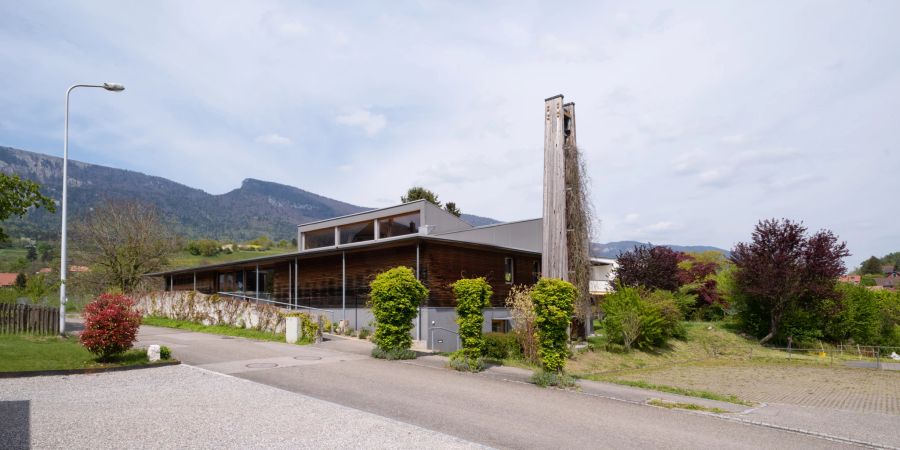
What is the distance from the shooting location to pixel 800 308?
90.2 feet

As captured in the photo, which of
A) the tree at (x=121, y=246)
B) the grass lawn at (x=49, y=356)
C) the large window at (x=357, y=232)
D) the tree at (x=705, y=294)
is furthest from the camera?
the tree at (x=121, y=246)

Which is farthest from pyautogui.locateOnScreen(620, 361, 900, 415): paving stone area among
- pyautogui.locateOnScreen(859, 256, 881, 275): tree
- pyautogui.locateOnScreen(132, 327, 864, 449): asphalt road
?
pyautogui.locateOnScreen(859, 256, 881, 275): tree

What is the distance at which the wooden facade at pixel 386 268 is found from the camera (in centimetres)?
2159

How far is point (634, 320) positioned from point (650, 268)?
9.25 meters

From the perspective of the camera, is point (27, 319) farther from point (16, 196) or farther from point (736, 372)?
point (736, 372)

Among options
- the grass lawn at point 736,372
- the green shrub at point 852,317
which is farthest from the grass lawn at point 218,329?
the green shrub at point 852,317

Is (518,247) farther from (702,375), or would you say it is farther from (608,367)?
(702,375)

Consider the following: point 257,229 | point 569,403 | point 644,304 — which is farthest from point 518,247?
point 257,229

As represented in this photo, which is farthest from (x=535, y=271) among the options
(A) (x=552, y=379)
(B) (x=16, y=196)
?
(B) (x=16, y=196)

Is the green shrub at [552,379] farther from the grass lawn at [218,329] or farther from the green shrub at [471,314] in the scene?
the grass lawn at [218,329]

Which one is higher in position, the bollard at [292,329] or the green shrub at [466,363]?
the bollard at [292,329]

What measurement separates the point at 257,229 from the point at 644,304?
190261 mm

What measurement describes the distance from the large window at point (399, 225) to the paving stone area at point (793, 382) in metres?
13.5

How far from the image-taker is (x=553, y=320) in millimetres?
13055
